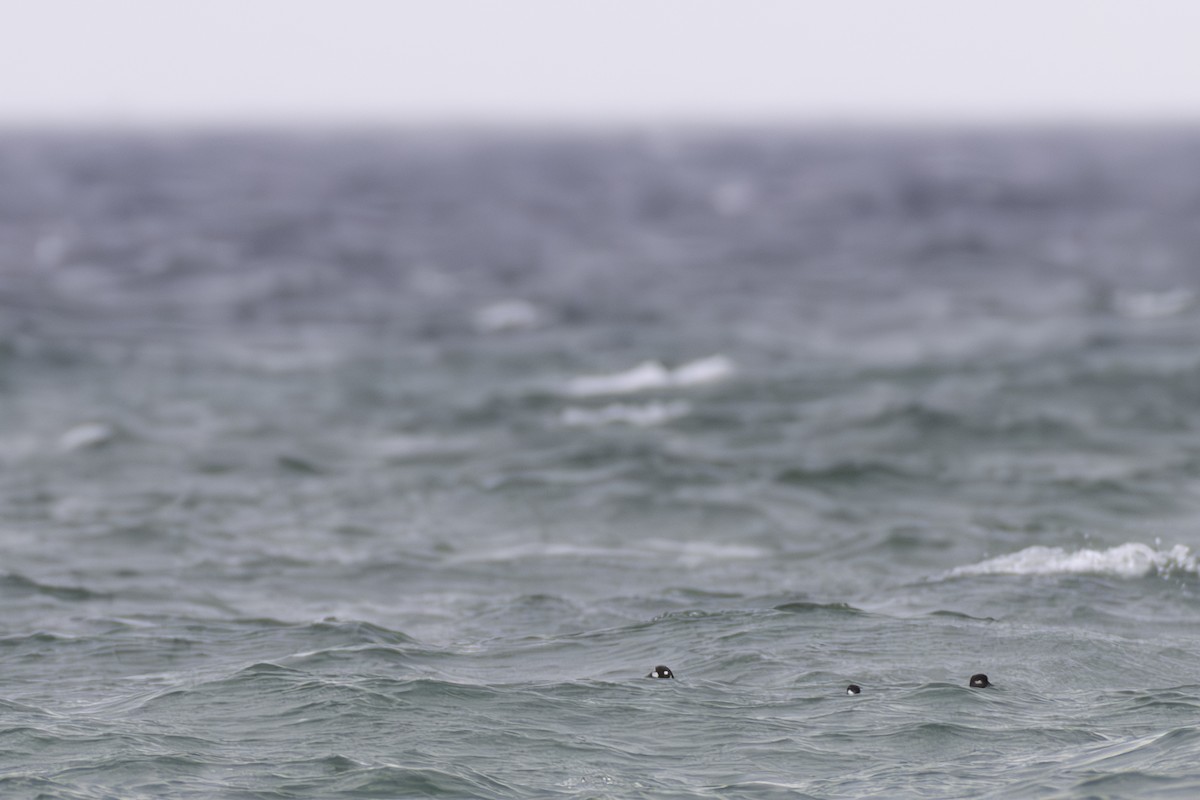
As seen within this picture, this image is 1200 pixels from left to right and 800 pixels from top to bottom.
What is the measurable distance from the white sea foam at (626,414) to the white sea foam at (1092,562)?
10888 mm

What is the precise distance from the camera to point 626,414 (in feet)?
95.9

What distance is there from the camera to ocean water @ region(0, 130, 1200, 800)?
11898mm

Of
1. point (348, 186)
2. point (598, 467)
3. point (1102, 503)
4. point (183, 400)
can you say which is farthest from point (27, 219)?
point (1102, 503)

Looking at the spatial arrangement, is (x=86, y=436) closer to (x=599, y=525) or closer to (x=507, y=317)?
(x=599, y=525)

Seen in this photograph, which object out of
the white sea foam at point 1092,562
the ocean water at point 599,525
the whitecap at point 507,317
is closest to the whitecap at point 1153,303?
the ocean water at point 599,525

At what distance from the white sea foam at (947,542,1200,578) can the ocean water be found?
0.26ft

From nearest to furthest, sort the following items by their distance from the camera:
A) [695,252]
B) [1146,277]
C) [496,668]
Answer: [496,668]
[1146,277]
[695,252]

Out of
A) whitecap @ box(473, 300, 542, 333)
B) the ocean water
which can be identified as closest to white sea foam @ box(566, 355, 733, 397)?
the ocean water

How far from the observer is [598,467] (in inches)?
975

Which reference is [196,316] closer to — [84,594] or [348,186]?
[84,594]

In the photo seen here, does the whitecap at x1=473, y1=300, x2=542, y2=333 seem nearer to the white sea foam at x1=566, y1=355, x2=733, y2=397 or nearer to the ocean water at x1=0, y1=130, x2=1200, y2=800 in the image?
the ocean water at x1=0, y1=130, x2=1200, y2=800

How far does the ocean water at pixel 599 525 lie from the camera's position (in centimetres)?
1190

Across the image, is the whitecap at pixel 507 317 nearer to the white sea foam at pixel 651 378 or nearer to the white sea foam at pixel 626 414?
the white sea foam at pixel 651 378

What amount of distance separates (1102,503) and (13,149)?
152 m
